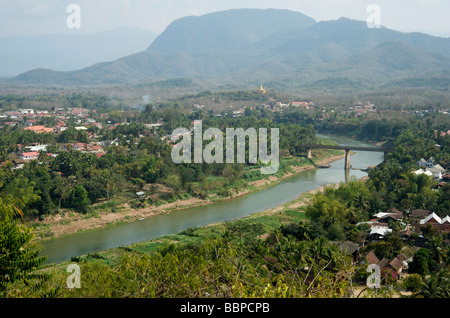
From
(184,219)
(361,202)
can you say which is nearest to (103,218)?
(184,219)

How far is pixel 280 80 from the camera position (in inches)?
3775

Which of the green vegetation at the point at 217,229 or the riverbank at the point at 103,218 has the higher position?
the green vegetation at the point at 217,229

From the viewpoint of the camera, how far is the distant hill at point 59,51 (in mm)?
97244

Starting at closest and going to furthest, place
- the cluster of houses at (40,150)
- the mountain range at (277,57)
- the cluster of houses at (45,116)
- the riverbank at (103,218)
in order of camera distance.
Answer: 1. the riverbank at (103,218)
2. the cluster of houses at (40,150)
3. the cluster of houses at (45,116)
4. the mountain range at (277,57)

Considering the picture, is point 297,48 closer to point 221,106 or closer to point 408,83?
point 408,83

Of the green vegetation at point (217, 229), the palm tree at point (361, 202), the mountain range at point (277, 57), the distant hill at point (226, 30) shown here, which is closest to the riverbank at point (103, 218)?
the green vegetation at point (217, 229)

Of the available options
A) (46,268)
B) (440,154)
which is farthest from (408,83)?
(46,268)

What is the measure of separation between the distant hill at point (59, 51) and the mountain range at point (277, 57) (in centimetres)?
360

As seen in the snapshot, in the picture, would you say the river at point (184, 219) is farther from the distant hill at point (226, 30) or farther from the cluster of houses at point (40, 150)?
the distant hill at point (226, 30)

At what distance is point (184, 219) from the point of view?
18719 millimetres

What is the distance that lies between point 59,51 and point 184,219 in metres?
102

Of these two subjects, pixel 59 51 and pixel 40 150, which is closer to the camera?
pixel 40 150

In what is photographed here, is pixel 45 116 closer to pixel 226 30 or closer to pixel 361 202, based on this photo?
pixel 361 202
